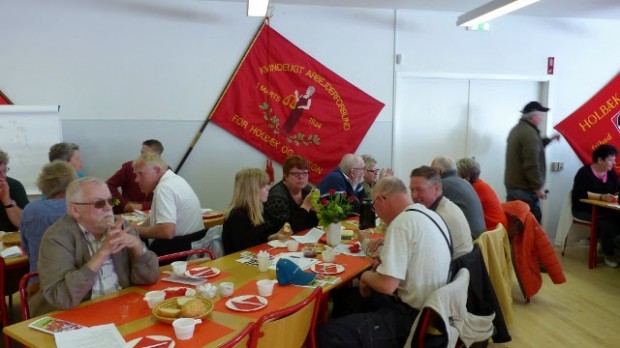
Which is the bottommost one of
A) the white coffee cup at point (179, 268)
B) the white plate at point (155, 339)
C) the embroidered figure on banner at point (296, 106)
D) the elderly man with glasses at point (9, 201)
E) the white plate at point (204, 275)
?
the white plate at point (155, 339)

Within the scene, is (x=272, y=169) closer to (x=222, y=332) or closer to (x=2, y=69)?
(x=2, y=69)

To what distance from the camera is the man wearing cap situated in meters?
4.62

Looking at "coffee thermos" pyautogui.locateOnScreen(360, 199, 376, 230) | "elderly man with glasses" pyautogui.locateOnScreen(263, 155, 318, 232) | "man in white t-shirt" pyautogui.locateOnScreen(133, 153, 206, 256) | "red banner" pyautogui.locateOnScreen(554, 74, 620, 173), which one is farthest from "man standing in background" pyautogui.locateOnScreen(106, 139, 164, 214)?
"red banner" pyautogui.locateOnScreen(554, 74, 620, 173)

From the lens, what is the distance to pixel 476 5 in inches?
205

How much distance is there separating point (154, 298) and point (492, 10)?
13.0 ft

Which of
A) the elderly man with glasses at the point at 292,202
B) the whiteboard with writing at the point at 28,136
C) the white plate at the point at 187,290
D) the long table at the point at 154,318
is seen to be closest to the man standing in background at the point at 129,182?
the whiteboard with writing at the point at 28,136

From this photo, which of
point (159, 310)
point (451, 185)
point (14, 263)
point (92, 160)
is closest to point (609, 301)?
point (451, 185)

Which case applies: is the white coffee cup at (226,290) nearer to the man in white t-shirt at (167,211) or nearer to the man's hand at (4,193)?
the man in white t-shirt at (167,211)

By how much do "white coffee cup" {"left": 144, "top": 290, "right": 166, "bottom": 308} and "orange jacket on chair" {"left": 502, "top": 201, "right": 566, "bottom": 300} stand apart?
294 centimetres

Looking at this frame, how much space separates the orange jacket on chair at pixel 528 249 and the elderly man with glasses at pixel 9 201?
3.91 meters

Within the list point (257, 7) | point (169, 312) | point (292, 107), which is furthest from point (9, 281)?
point (292, 107)

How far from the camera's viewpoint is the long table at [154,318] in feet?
5.76

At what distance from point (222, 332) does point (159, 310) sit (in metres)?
0.30

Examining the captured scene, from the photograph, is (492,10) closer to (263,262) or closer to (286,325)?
(263,262)
